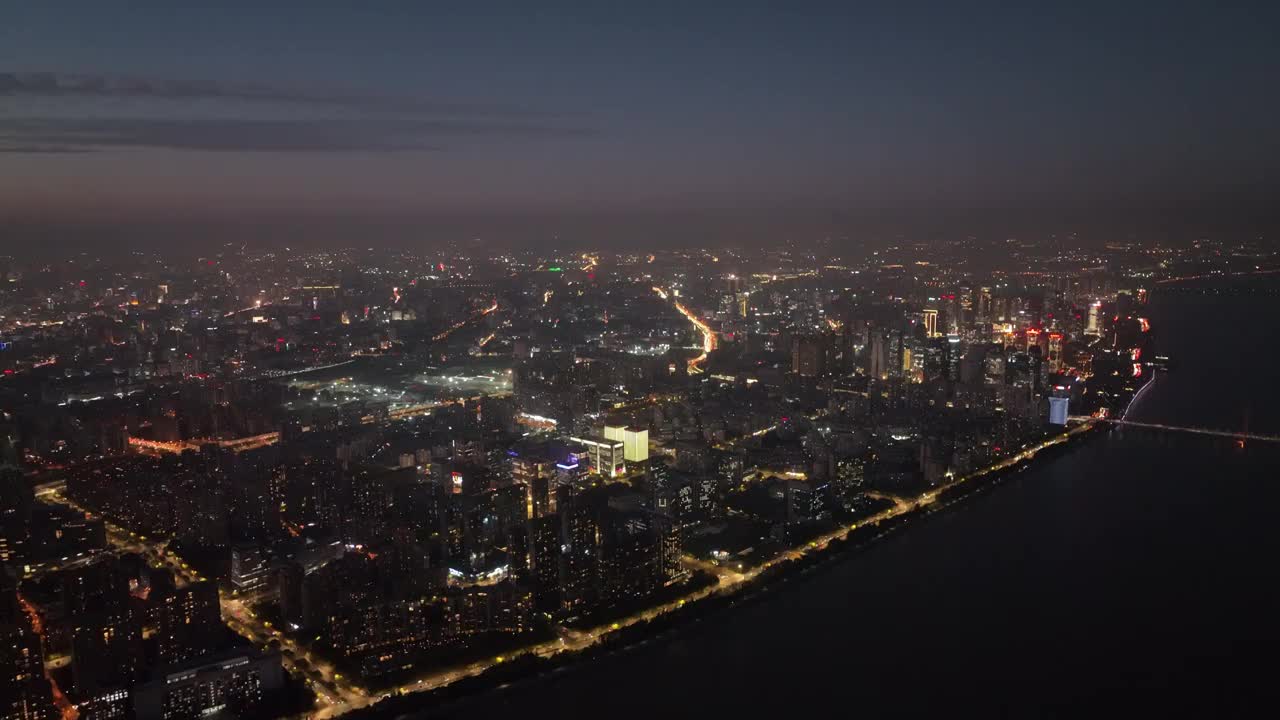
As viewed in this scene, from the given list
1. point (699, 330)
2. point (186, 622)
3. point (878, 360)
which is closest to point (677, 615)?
point (186, 622)

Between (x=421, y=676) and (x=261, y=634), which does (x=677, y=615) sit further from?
(x=261, y=634)

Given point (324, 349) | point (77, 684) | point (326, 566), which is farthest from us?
point (324, 349)

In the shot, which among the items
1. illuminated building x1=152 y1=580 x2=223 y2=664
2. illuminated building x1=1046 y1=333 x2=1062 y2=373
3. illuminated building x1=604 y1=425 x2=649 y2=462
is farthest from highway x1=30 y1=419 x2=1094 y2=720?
illuminated building x1=1046 y1=333 x2=1062 y2=373

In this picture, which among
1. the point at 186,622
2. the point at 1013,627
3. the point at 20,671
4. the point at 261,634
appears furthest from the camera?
the point at 1013,627

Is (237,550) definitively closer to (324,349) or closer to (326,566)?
(326,566)

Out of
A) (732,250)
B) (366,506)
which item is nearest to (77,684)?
(366,506)
